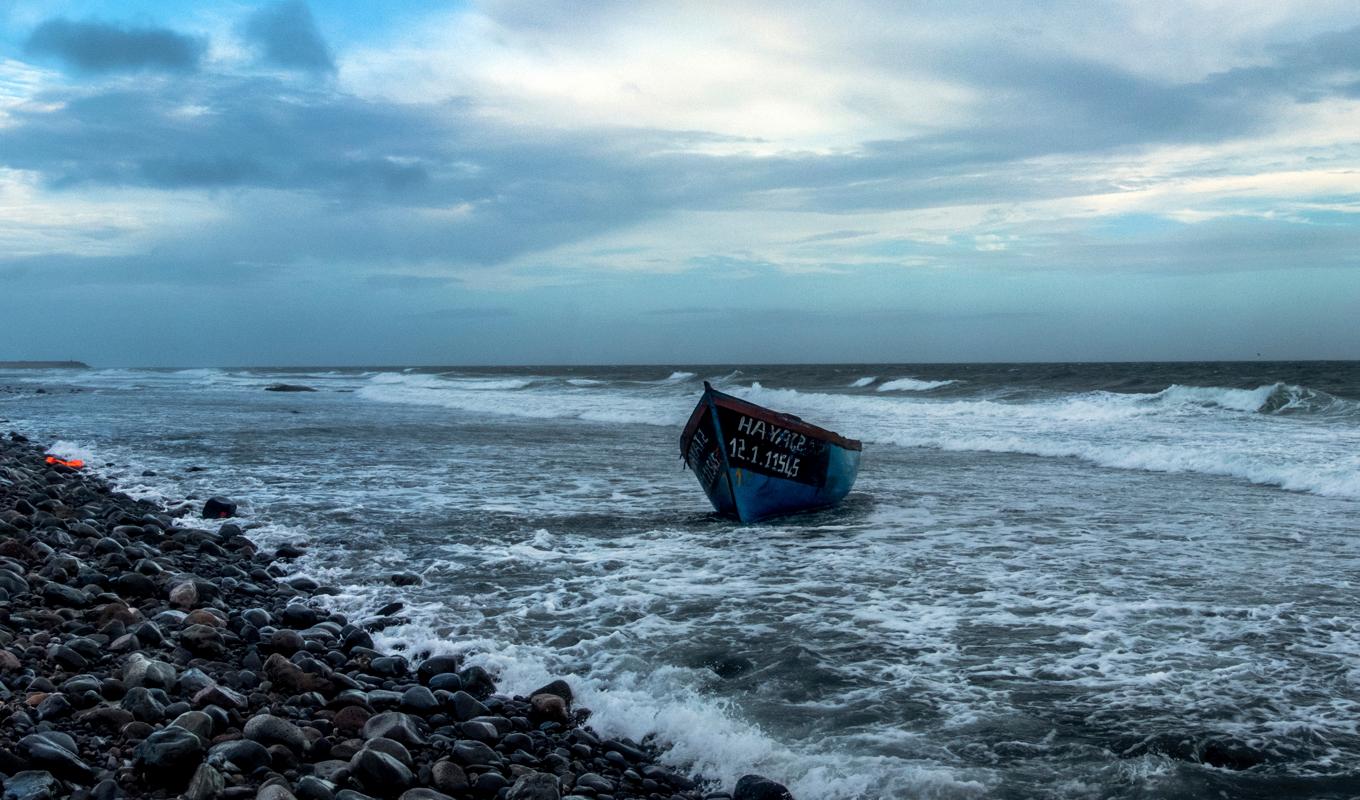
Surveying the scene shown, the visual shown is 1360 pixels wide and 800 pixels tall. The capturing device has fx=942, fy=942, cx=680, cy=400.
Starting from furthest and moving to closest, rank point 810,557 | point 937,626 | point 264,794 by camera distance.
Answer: point 810,557 → point 937,626 → point 264,794

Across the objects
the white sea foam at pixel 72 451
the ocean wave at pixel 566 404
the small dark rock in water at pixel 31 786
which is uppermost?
the ocean wave at pixel 566 404

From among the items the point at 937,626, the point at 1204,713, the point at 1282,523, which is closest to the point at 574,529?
the point at 937,626

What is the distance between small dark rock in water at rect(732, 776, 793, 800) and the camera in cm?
400

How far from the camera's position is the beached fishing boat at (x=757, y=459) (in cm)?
1150

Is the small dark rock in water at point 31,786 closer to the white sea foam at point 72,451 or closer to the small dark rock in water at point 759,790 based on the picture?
the small dark rock in water at point 759,790

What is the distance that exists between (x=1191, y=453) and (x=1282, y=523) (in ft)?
22.1

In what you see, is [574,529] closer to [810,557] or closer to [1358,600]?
[810,557]

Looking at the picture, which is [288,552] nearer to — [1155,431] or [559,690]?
A: [559,690]

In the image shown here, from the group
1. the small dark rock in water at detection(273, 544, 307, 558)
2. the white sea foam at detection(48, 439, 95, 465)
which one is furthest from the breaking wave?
the white sea foam at detection(48, 439, 95, 465)

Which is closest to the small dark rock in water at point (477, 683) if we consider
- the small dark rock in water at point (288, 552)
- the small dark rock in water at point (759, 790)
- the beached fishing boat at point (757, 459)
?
the small dark rock in water at point (759, 790)

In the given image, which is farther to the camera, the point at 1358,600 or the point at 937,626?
the point at 1358,600

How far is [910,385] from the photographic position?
49.0 meters

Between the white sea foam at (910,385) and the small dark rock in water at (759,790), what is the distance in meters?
42.7

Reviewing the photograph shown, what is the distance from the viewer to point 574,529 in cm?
1031
